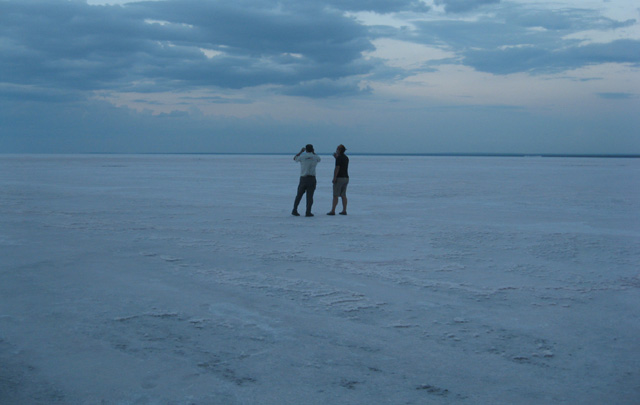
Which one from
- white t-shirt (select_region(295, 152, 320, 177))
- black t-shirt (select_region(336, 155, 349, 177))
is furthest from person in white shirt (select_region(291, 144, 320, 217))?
black t-shirt (select_region(336, 155, 349, 177))

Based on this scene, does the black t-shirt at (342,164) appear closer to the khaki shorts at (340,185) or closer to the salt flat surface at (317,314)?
the khaki shorts at (340,185)

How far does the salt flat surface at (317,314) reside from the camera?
338 cm

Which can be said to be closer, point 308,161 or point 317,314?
point 317,314

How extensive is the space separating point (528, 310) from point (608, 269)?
2.40 metres

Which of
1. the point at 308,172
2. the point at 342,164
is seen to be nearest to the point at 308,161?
the point at 308,172

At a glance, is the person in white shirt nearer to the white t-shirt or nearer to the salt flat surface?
the white t-shirt

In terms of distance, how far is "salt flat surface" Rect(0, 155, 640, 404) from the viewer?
11.1 ft

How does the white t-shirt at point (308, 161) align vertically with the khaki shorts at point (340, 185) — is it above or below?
above

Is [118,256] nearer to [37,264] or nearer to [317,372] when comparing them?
[37,264]

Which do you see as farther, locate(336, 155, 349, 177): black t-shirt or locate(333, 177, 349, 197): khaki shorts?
locate(333, 177, 349, 197): khaki shorts

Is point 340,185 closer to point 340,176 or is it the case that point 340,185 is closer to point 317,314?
point 340,176

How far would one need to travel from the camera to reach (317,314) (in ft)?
15.8

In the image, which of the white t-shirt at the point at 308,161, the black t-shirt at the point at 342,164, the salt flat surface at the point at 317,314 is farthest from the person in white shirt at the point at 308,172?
the salt flat surface at the point at 317,314

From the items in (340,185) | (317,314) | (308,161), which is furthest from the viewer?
(340,185)
